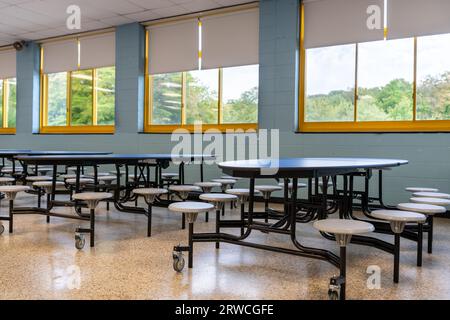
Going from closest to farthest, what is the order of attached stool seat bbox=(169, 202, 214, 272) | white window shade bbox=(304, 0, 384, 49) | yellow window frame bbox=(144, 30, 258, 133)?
1. attached stool seat bbox=(169, 202, 214, 272)
2. white window shade bbox=(304, 0, 384, 49)
3. yellow window frame bbox=(144, 30, 258, 133)

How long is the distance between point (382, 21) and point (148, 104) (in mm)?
4278

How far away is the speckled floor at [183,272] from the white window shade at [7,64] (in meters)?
6.84

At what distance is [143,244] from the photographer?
3.49m

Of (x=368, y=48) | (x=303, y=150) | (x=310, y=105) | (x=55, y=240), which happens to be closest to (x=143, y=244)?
(x=55, y=240)

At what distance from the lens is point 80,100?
8414 mm

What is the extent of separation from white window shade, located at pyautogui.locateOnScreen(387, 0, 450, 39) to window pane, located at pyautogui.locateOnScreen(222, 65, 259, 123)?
6.86ft

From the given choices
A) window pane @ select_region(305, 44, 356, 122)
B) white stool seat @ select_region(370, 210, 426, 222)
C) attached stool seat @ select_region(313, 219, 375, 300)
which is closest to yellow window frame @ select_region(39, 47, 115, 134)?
window pane @ select_region(305, 44, 356, 122)

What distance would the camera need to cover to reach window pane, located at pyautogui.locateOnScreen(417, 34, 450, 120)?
506 cm

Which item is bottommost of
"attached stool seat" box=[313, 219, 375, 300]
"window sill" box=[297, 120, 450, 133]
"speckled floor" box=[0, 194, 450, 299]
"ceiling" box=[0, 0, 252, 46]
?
"speckled floor" box=[0, 194, 450, 299]

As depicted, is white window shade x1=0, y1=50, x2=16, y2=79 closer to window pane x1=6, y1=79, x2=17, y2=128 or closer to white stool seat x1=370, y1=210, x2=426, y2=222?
window pane x1=6, y1=79, x2=17, y2=128

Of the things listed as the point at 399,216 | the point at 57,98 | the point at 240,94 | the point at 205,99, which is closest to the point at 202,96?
the point at 205,99

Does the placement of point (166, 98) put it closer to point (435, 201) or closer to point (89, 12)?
point (89, 12)

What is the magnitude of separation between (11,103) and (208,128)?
563cm

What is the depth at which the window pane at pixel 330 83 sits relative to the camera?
224 inches
